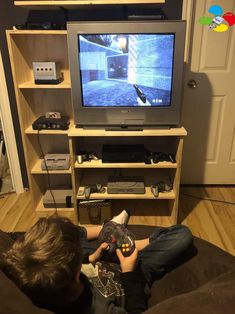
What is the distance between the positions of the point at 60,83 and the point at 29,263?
5.29 feet

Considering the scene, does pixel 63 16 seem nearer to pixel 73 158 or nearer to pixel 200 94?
pixel 73 158

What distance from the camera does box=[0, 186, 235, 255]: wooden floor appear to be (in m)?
2.22

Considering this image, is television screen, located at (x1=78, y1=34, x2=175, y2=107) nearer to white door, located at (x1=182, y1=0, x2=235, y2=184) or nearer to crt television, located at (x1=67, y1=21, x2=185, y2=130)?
crt television, located at (x1=67, y1=21, x2=185, y2=130)

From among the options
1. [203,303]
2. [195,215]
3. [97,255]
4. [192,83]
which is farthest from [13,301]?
[192,83]

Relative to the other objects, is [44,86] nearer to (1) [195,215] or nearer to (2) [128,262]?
(2) [128,262]

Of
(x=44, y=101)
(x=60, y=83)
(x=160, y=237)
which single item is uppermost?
(x=60, y=83)

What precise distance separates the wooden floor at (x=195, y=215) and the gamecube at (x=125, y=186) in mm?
331

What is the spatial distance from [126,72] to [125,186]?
809 mm

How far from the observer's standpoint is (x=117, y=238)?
150 centimetres

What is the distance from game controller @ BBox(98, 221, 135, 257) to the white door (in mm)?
1405

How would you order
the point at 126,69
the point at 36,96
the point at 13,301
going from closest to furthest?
→ the point at 13,301
the point at 126,69
the point at 36,96

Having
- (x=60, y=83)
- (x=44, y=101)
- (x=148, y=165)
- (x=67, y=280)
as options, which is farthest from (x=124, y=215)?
(x=44, y=101)

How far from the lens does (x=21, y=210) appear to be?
8.23 ft

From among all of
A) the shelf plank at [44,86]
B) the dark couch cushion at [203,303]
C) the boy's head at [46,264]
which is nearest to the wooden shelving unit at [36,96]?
the shelf plank at [44,86]
